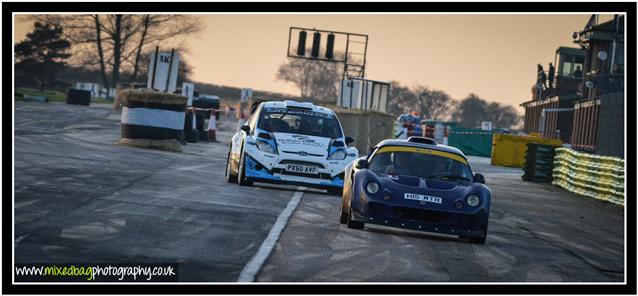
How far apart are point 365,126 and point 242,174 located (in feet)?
67.6

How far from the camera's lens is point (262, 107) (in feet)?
65.6

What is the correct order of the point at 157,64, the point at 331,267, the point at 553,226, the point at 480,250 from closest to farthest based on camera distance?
the point at 331,267, the point at 480,250, the point at 553,226, the point at 157,64

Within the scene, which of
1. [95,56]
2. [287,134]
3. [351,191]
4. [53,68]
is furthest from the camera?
[95,56]

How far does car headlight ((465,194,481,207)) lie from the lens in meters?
13.5

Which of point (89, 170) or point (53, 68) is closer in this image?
point (89, 170)

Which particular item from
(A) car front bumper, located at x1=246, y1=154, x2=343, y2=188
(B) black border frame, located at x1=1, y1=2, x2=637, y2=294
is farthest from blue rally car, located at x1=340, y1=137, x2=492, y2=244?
(A) car front bumper, located at x1=246, y1=154, x2=343, y2=188

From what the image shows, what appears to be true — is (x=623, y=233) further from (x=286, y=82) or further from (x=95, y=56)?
(x=286, y=82)

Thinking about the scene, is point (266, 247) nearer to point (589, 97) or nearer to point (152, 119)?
point (152, 119)

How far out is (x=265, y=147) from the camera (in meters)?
18.5

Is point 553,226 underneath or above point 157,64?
underneath

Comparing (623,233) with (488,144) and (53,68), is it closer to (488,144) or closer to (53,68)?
(488,144)

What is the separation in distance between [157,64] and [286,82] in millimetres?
135305

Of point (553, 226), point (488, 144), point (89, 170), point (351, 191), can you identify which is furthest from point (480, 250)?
point (488, 144)

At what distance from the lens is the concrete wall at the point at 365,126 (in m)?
37.9
